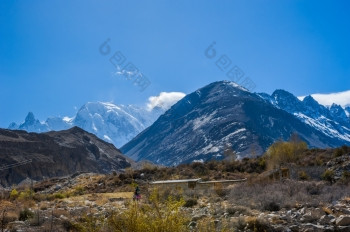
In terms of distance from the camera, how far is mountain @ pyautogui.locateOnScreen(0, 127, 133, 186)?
84.0m

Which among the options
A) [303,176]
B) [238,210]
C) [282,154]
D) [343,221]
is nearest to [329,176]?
[303,176]

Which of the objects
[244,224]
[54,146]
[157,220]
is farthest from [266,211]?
[54,146]

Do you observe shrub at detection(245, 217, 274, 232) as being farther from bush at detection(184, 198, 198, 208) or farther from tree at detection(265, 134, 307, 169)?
tree at detection(265, 134, 307, 169)

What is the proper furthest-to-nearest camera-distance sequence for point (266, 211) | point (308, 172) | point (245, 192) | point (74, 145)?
point (74, 145) < point (308, 172) < point (245, 192) < point (266, 211)

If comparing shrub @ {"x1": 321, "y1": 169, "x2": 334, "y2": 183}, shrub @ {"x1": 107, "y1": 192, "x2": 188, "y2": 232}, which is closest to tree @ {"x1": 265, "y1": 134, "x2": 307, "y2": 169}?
shrub @ {"x1": 321, "y1": 169, "x2": 334, "y2": 183}

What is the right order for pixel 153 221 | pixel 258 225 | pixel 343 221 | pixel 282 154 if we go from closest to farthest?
pixel 153 221
pixel 343 221
pixel 258 225
pixel 282 154

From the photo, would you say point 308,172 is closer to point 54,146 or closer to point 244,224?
point 244,224

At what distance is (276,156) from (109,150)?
10853 cm

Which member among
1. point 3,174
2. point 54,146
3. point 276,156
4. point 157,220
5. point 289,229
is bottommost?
point 289,229

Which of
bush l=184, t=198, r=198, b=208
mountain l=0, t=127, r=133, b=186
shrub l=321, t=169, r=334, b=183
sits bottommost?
shrub l=321, t=169, r=334, b=183

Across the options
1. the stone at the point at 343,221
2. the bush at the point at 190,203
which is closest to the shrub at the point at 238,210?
the stone at the point at 343,221

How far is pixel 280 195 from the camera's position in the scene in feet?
53.6

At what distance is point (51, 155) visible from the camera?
99.7 m

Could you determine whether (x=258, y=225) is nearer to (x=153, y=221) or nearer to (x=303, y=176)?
(x=153, y=221)
